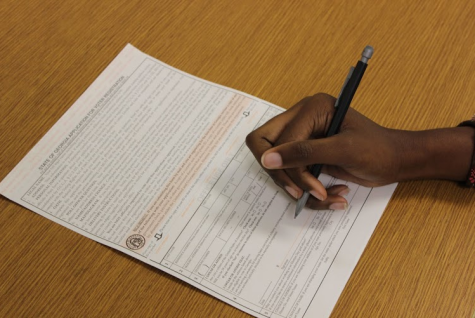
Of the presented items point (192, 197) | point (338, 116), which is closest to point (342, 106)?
point (338, 116)

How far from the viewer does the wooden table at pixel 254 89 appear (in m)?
0.59

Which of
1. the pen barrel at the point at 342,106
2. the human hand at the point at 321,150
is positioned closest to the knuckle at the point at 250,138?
the human hand at the point at 321,150

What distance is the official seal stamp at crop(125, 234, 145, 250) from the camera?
24.7 inches

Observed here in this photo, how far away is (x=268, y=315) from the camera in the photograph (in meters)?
0.58

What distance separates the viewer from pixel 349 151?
62 centimetres

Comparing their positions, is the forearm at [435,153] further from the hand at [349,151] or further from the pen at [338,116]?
the pen at [338,116]

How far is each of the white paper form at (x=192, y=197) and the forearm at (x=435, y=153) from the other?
5 centimetres

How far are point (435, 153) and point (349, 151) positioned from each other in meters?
0.14

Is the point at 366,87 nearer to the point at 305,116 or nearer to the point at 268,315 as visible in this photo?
the point at 305,116

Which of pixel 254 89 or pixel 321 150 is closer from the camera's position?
pixel 321 150

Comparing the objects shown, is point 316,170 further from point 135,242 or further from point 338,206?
point 135,242

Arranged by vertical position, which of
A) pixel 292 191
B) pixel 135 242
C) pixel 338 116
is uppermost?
pixel 338 116

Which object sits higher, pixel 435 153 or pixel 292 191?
pixel 435 153

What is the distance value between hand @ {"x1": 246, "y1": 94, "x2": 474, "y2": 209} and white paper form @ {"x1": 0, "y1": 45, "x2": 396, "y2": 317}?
0.07 ft
